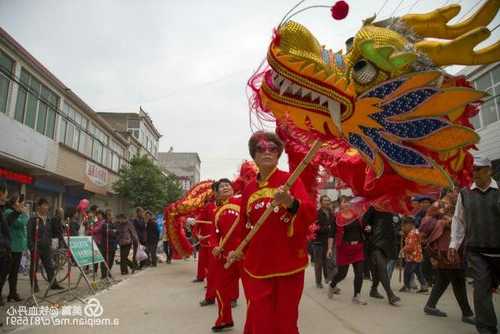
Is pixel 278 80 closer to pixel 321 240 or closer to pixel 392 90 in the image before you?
pixel 392 90

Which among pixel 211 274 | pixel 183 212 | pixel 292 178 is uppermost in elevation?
pixel 183 212

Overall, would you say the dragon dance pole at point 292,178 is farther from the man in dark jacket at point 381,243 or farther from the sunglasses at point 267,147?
the man in dark jacket at point 381,243

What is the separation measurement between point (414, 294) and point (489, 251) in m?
3.54

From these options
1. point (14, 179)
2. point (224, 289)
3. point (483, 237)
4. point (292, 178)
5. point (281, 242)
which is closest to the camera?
point (292, 178)

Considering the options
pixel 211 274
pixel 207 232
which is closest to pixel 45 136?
pixel 207 232

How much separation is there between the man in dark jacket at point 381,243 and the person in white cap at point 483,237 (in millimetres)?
1985

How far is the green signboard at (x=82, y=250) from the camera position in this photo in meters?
6.49

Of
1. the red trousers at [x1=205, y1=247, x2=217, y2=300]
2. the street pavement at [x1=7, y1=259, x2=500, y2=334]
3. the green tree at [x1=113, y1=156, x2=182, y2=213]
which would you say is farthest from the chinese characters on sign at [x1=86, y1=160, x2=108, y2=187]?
the red trousers at [x1=205, y1=247, x2=217, y2=300]

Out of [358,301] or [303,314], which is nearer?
[303,314]

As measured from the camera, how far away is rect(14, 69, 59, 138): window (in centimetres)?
1452

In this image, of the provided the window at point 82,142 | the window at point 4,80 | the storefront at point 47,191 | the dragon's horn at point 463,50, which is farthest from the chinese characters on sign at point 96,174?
the dragon's horn at point 463,50

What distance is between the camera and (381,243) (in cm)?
615

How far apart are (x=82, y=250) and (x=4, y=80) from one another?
9.48 m

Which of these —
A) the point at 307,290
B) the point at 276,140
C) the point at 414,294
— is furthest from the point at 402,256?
the point at 276,140
